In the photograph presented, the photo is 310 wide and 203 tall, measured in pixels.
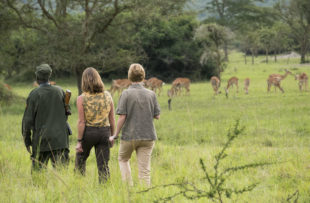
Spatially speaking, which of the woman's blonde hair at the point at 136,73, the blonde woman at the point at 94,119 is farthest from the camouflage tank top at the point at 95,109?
the woman's blonde hair at the point at 136,73

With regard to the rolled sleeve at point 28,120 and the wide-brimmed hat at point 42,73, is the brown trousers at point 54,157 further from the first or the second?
the wide-brimmed hat at point 42,73

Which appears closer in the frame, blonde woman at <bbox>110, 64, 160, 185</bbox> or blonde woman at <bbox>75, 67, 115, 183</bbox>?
blonde woman at <bbox>110, 64, 160, 185</bbox>

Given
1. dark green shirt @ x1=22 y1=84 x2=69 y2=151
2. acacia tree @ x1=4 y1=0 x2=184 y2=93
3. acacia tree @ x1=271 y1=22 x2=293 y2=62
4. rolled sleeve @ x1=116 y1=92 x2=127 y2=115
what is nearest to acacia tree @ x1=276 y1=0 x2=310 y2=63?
acacia tree @ x1=271 y1=22 x2=293 y2=62

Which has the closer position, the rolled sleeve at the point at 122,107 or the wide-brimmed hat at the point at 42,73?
the rolled sleeve at the point at 122,107

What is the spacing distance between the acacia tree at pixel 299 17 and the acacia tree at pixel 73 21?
36.7 m

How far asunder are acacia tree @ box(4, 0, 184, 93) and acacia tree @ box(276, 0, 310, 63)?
36.7 meters

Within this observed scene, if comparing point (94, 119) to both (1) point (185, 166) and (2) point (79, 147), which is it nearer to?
(2) point (79, 147)

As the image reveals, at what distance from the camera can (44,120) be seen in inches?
181

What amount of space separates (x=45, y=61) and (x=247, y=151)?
11.8 meters

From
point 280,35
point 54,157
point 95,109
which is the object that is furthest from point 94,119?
point 280,35

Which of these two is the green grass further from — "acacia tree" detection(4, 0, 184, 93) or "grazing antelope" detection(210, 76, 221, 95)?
"grazing antelope" detection(210, 76, 221, 95)

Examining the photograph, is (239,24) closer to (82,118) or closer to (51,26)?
(51,26)

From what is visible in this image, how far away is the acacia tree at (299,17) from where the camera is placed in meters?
49.1

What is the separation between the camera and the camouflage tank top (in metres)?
4.59
